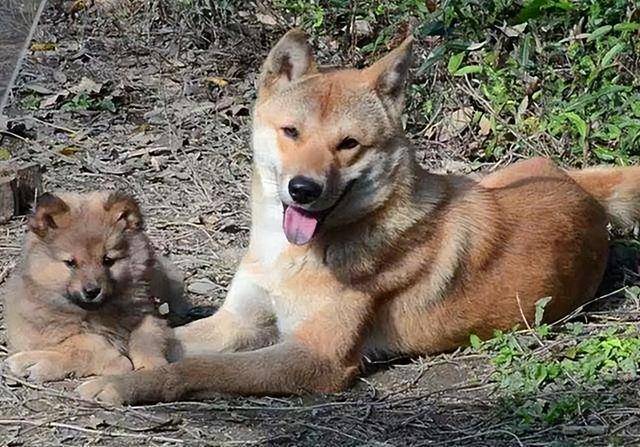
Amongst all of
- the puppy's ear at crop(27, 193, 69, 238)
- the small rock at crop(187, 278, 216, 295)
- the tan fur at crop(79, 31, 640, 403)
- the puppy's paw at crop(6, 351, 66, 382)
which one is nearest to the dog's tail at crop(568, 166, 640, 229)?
the tan fur at crop(79, 31, 640, 403)

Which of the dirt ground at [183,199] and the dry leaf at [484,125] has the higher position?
the dry leaf at [484,125]

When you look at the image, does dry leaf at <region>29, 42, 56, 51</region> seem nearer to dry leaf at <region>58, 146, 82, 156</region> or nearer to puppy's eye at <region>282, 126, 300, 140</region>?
dry leaf at <region>58, 146, 82, 156</region>

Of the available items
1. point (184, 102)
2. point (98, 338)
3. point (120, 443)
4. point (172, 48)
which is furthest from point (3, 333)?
point (172, 48)

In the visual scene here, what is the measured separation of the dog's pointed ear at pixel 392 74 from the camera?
5.44 metres

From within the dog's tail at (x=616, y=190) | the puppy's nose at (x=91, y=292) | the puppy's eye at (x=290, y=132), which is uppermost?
the puppy's eye at (x=290, y=132)

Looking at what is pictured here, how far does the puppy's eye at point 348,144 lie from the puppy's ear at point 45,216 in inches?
48.1

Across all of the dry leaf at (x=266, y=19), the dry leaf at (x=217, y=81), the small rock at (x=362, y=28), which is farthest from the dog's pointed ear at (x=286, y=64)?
the dry leaf at (x=266, y=19)

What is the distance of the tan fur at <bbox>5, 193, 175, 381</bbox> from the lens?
4996 mm

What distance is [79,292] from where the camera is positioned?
4.93 meters

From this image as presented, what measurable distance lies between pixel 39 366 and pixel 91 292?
40 centimetres

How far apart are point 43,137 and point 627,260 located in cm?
413

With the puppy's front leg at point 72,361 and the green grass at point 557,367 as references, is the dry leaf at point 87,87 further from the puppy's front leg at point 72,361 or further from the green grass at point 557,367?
Result: the green grass at point 557,367

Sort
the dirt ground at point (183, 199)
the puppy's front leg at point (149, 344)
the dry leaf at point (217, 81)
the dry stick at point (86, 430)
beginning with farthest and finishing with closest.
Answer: the dry leaf at point (217, 81)
the puppy's front leg at point (149, 344)
the dirt ground at point (183, 199)
the dry stick at point (86, 430)

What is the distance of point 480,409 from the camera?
4992 mm
